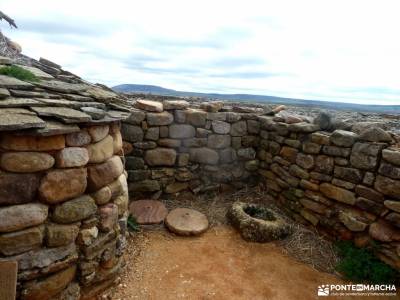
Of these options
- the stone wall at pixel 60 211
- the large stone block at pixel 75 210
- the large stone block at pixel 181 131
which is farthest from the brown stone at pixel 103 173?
the large stone block at pixel 181 131

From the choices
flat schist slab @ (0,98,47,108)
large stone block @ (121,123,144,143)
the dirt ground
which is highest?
flat schist slab @ (0,98,47,108)

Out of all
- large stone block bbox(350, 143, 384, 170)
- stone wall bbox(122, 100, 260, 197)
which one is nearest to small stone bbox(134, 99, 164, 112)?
stone wall bbox(122, 100, 260, 197)

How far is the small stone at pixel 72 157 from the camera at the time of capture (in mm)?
2430

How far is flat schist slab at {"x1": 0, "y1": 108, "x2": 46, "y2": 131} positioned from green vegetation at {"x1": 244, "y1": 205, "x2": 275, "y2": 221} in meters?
3.41

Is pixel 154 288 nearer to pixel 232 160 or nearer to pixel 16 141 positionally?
pixel 16 141

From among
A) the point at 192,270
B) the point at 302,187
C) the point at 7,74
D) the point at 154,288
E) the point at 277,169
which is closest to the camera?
the point at 7,74

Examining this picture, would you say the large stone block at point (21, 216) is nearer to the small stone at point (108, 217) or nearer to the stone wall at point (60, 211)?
the stone wall at point (60, 211)

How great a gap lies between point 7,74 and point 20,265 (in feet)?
5.92

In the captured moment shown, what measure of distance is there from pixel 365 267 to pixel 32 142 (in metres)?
3.84

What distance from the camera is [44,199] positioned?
7.83ft

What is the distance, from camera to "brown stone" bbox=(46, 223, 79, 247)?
7.99 ft

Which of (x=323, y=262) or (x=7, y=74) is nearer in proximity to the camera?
(x=7, y=74)

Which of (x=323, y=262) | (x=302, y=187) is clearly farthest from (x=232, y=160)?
(x=323, y=262)

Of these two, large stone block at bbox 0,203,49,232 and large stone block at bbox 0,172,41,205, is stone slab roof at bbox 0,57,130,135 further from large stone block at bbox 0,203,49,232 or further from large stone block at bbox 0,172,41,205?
large stone block at bbox 0,203,49,232
